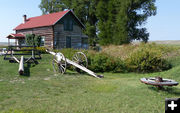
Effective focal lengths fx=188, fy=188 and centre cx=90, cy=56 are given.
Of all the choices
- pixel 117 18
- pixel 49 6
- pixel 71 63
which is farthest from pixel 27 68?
pixel 49 6

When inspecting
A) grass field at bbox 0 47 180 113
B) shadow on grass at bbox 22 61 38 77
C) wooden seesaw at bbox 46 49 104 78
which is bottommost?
grass field at bbox 0 47 180 113

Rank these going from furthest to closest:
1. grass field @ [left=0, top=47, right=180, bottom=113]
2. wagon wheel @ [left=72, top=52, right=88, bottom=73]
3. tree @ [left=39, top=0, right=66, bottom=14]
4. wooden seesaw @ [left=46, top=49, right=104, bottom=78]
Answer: tree @ [left=39, top=0, right=66, bottom=14]
wagon wheel @ [left=72, top=52, right=88, bottom=73]
wooden seesaw @ [left=46, top=49, right=104, bottom=78]
grass field @ [left=0, top=47, right=180, bottom=113]

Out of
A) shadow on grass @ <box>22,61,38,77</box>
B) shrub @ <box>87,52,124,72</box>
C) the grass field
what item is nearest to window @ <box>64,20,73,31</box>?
shadow on grass @ <box>22,61,38,77</box>

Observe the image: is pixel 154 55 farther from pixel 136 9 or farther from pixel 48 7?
pixel 48 7

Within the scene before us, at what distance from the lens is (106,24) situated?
31484 mm

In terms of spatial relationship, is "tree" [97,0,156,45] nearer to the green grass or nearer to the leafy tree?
the leafy tree

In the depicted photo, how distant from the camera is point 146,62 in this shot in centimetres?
1373

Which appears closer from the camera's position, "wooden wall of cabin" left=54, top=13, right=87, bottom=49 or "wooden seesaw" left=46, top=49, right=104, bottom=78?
"wooden seesaw" left=46, top=49, right=104, bottom=78

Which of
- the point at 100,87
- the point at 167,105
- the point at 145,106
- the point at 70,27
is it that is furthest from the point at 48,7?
the point at 167,105

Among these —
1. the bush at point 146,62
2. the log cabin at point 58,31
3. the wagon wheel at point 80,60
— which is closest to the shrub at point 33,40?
the log cabin at point 58,31

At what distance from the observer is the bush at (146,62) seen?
13.7 meters

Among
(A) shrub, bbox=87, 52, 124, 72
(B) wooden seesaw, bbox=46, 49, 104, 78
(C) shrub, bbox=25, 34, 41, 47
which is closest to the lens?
(B) wooden seesaw, bbox=46, 49, 104, 78

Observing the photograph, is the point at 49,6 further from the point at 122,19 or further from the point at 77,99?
the point at 77,99

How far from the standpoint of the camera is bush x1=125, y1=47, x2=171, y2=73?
13688 mm
